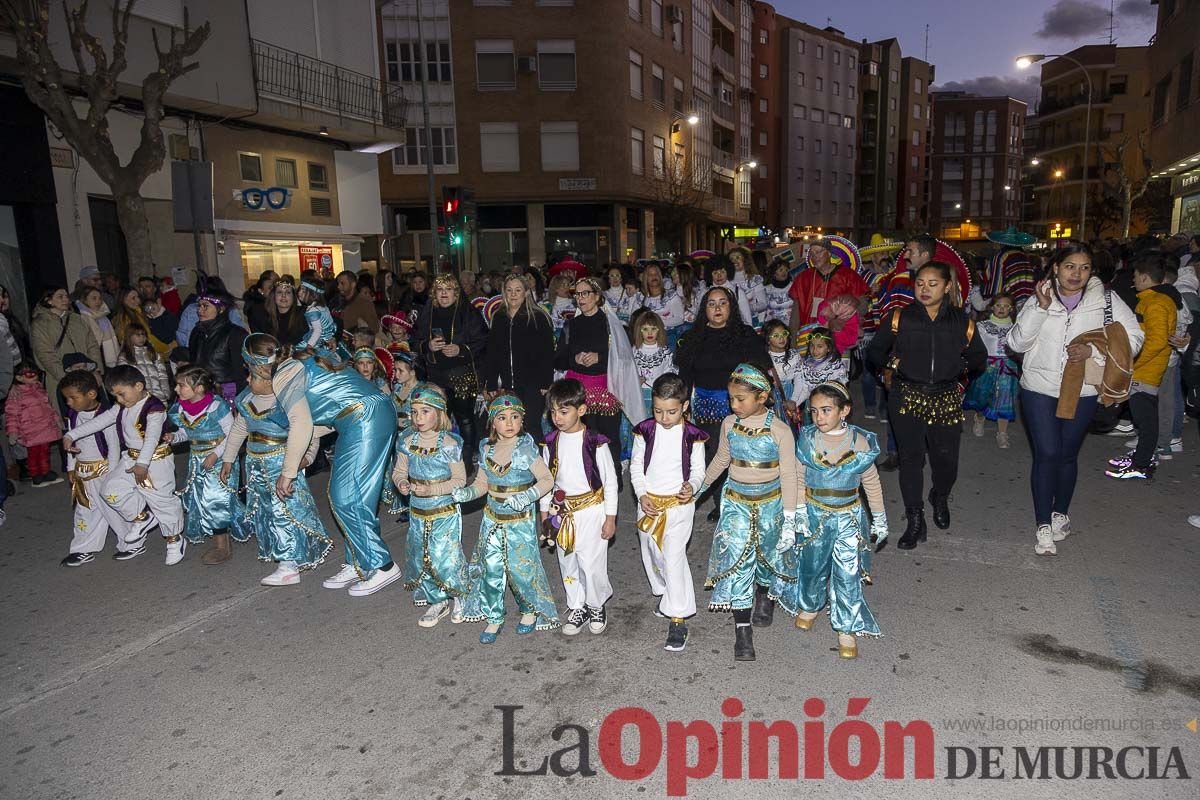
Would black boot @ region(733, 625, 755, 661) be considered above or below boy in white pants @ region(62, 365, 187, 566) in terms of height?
below

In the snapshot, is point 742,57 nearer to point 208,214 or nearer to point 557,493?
point 208,214

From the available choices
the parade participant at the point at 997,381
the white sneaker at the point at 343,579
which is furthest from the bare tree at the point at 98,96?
the parade participant at the point at 997,381

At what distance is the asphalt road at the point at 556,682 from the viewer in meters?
3.18

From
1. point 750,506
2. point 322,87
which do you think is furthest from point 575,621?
point 322,87

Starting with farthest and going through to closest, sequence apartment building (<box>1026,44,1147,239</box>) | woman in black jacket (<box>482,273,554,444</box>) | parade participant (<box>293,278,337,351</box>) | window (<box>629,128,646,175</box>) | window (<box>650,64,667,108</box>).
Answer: apartment building (<box>1026,44,1147,239</box>), window (<box>650,64,667,108</box>), window (<box>629,128,646,175</box>), parade participant (<box>293,278,337,351</box>), woman in black jacket (<box>482,273,554,444</box>)

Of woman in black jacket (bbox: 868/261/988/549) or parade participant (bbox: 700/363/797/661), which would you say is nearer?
parade participant (bbox: 700/363/797/661)

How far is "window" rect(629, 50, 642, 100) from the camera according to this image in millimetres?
33531

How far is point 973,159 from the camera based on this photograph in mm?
92375

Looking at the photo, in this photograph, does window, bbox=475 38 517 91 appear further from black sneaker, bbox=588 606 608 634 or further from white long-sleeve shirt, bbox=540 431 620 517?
black sneaker, bbox=588 606 608 634

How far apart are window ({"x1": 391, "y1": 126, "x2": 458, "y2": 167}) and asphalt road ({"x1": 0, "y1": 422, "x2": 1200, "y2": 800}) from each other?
29627 millimetres

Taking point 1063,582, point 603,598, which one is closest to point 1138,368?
point 1063,582

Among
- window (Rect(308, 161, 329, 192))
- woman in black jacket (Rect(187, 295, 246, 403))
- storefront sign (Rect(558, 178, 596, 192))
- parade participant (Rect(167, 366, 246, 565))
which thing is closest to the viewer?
parade participant (Rect(167, 366, 246, 565))

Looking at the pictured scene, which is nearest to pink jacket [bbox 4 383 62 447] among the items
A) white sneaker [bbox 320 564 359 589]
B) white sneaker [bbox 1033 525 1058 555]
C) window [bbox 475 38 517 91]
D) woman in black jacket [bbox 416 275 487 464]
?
woman in black jacket [bbox 416 275 487 464]

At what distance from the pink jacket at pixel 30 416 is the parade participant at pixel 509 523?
229 inches
